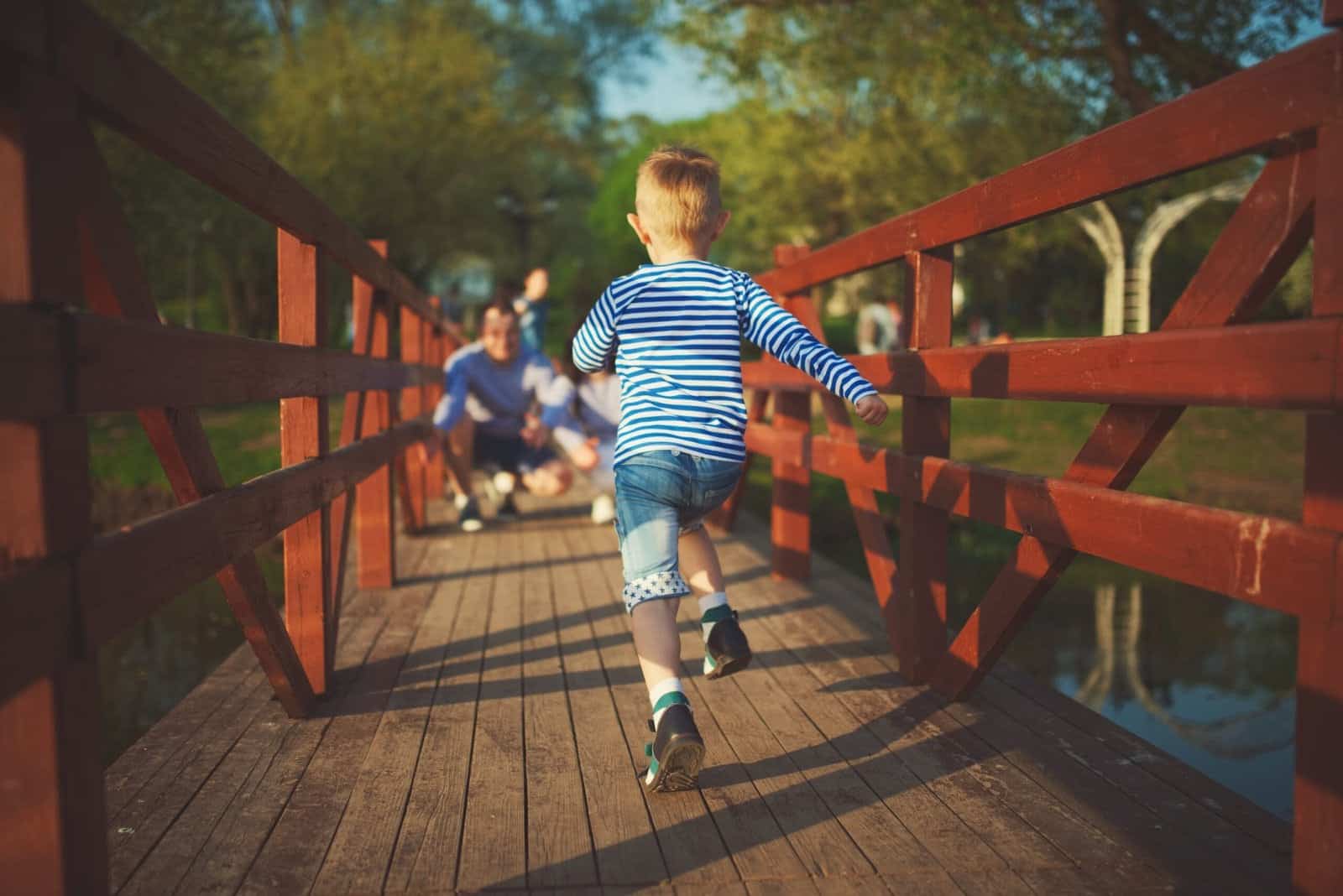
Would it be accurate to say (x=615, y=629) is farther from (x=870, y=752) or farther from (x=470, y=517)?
(x=470, y=517)

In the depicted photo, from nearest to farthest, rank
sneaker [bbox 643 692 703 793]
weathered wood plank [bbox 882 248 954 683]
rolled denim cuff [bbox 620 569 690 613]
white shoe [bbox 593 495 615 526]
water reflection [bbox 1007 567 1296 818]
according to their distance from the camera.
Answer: sneaker [bbox 643 692 703 793] → rolled denim cuff [bbox 620 569 690 613] → weathered wood plank [bbox 882 248 954 683] → water reflection [bbox 1007 567 1296 818] → white shoe [bbox 593 495 615 526]

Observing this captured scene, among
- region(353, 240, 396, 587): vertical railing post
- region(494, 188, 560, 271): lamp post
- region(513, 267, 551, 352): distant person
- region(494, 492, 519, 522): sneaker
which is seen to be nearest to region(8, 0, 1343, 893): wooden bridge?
region(353, 240, 396, 587): vertical railing post

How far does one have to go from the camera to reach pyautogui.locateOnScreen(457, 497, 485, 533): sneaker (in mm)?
7746

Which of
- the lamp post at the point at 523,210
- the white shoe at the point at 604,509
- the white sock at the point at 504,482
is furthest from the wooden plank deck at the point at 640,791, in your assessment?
the lamp post at the point at 523,210

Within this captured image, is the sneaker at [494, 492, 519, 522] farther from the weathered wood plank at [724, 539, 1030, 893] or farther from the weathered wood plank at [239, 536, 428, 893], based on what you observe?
the weathered wood plank at [239, 536, 428, 893]

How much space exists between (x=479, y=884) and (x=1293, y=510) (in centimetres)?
1064

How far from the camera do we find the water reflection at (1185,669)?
4.38 meters

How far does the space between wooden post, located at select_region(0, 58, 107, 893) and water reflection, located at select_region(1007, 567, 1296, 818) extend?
127 inches

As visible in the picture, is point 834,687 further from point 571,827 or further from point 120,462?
point 120,462

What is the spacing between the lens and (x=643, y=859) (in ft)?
8.15

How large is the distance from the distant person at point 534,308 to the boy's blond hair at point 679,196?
7827 millimetres

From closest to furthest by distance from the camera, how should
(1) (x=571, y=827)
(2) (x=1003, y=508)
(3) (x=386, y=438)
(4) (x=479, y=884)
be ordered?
(4) (x=479, y=884), (1) (x=571, y=827), (2) (x=1003, y=508), (3) (x=386, y=438)

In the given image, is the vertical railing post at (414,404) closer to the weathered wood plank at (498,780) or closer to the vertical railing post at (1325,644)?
the weathered wood plank at (498,780)

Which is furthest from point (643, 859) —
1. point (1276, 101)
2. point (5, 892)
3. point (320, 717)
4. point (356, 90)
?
point (356, 90)
